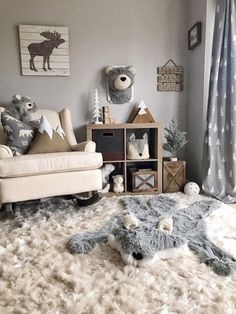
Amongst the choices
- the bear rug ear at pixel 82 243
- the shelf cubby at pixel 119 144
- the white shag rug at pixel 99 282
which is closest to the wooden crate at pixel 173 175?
the shelf cubby at pixel 119 144

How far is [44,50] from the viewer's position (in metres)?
2.50

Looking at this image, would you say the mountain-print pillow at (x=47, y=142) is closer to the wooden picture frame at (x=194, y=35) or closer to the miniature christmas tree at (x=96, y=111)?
the miniature christmas tree at (x=96, y=111)

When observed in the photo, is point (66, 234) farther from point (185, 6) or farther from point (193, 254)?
point (185, 6)

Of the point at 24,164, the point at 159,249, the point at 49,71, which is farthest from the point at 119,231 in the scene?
the point at 49,71

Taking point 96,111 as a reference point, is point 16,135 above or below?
below

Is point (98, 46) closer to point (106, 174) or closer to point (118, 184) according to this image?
point (106, 174)

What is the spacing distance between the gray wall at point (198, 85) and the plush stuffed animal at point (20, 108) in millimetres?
1580

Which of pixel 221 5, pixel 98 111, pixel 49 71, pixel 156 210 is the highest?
pixel 221 5

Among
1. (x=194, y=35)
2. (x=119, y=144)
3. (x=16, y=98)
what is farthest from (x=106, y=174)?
(x=194, y=35)

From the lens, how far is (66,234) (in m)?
1.48

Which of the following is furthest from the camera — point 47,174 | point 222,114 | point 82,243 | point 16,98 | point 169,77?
point 169,77

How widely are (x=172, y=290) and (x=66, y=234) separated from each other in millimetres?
714

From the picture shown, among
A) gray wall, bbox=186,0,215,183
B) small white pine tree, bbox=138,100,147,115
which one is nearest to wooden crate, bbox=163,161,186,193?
gray wall, bbox=186,0,215,183

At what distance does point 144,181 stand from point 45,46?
5.28ft
